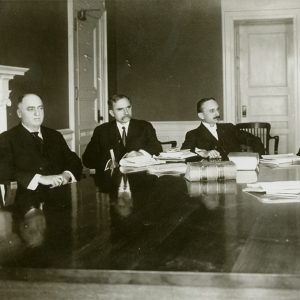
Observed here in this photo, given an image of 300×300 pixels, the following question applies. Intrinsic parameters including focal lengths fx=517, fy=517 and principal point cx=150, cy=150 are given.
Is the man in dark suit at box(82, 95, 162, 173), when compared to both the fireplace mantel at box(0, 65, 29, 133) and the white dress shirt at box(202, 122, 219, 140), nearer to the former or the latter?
the white dress shirt at box(202, 122, 219, 140)

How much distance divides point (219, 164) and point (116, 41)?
17.8ft

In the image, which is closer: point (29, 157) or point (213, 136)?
point (29, 157)

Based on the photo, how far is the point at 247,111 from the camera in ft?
25.0

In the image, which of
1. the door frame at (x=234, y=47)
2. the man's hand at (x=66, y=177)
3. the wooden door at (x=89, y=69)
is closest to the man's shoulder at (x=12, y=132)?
the man's hand at (x=66, y=177)

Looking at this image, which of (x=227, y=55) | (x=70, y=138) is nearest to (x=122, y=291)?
(x=70, y=138)

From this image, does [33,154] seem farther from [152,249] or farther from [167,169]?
[152,249]

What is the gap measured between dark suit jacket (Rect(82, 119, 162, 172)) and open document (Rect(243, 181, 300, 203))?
7.87ft

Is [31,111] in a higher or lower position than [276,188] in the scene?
higher

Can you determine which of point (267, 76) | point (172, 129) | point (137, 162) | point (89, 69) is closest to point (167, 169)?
point (137, 162)

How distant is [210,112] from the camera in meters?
4.95

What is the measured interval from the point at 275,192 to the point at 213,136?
292cm

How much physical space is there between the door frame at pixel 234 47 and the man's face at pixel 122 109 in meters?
2.99

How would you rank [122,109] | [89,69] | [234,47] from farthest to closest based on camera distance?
[234,47]
[89,69]
[122,109]

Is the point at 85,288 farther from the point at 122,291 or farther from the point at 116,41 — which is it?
the point at 116,41
